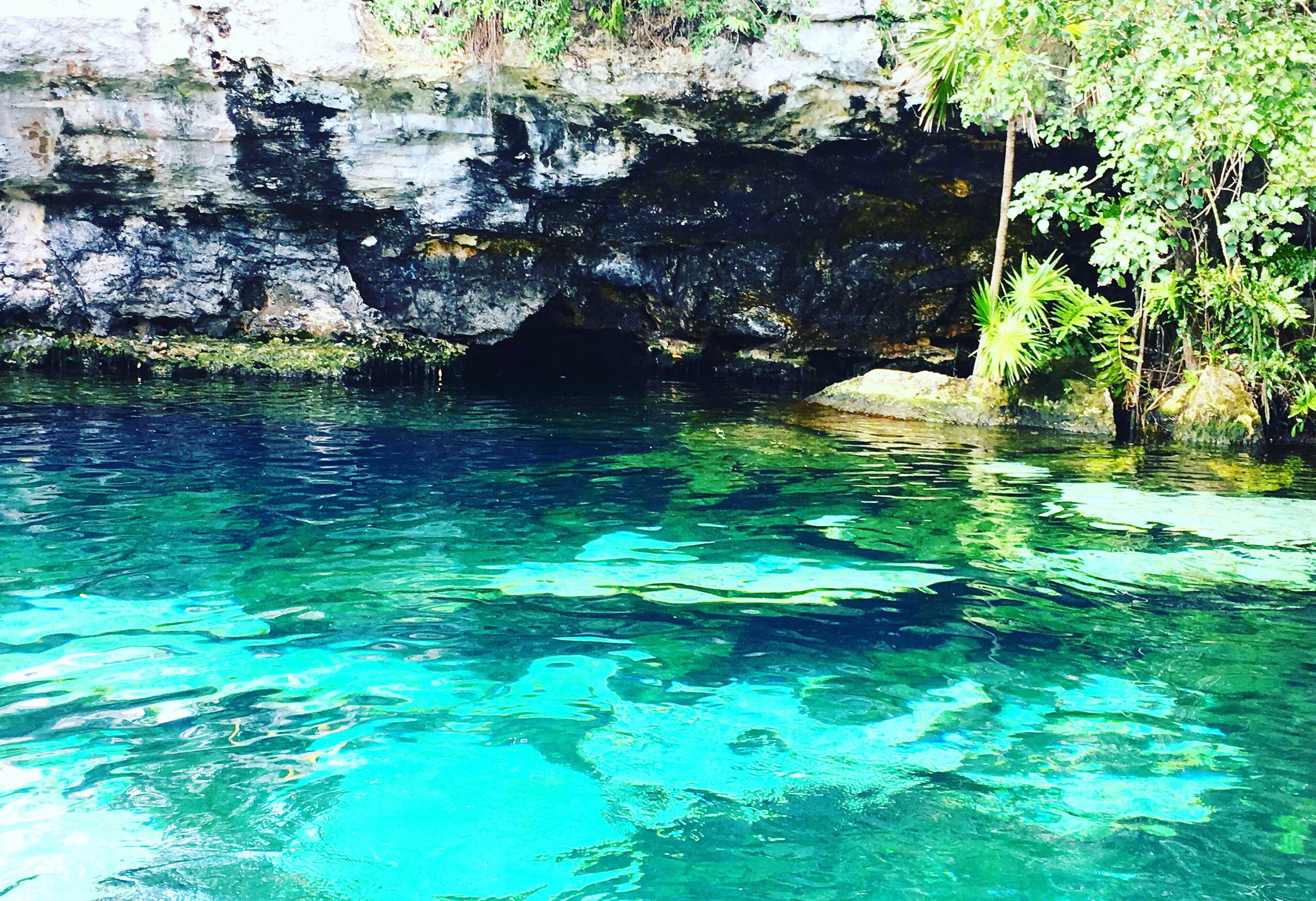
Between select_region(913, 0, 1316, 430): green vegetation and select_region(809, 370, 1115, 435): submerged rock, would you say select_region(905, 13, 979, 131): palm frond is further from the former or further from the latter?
select_region(809, 370, 1115, 435): submerged rock

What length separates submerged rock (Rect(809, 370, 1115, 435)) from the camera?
1333 centimetres

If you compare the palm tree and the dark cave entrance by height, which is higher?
the palm tree

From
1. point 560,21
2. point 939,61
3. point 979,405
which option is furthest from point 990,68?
point 560,21

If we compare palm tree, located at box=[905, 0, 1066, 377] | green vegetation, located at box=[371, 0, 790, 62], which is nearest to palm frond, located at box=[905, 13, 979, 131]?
palm tree, located at box=[905, 0, 1066, 377]

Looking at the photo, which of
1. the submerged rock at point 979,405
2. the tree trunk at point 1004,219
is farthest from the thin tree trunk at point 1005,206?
the submerged rock at point 979,405

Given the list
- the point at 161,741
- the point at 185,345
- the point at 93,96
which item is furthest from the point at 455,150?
the point at 161,741

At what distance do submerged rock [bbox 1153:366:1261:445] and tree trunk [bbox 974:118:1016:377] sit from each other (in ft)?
8.06

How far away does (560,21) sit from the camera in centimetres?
1401

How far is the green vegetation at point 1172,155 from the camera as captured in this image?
25.8ft

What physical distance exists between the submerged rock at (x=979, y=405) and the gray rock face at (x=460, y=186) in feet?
12.5

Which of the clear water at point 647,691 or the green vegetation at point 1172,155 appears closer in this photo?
the clear water at point 647,691

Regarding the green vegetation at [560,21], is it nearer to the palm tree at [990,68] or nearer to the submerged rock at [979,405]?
the palm tree at [990,68]

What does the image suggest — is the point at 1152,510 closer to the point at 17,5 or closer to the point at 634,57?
the point at 634,57

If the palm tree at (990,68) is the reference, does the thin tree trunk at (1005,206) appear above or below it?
below
